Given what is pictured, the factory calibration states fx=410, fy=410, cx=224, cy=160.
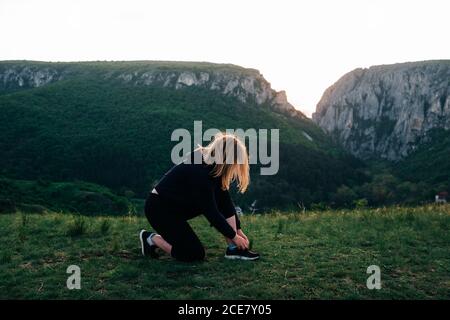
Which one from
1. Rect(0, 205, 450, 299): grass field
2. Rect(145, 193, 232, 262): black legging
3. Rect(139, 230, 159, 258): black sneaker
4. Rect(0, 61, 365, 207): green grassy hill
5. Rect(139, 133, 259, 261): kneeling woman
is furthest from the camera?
Rect(0, 61, 365, 207): green grassy hill

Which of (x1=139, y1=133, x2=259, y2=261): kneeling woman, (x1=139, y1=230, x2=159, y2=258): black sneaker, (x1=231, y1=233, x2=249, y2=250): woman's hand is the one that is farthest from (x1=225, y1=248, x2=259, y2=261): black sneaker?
(x1=139, y1=230, x2=159, y2=258): black sneaker

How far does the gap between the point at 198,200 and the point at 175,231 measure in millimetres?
683

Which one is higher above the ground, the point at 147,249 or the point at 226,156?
the point at 226,156

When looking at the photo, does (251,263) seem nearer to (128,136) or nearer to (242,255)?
(242,255)

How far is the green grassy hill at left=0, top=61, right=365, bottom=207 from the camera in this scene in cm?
11250

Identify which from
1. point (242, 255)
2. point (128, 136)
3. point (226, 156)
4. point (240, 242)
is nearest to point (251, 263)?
point (242, 255)

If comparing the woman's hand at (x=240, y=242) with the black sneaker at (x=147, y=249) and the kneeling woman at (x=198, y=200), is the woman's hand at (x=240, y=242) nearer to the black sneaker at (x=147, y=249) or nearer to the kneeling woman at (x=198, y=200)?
the kneeling woman at (x=198, y=200)

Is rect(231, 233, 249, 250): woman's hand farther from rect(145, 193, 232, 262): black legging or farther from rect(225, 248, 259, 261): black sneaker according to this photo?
rect(145, 193, 232, 262): black legging

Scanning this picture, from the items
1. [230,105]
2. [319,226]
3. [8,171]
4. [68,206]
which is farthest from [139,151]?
[319,226]

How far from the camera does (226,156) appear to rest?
6027mm

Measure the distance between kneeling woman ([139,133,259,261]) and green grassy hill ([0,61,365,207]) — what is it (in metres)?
101

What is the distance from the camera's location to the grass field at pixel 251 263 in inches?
197

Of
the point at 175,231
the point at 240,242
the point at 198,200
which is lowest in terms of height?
the point at 240,242
